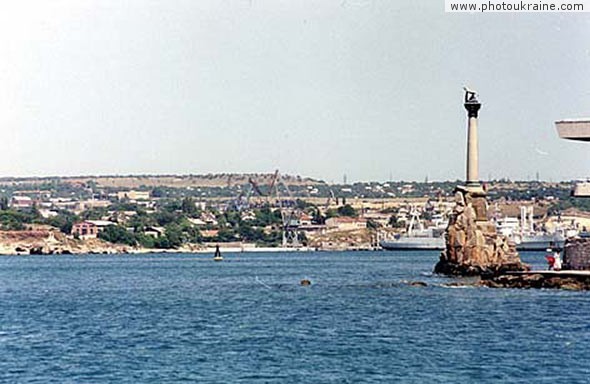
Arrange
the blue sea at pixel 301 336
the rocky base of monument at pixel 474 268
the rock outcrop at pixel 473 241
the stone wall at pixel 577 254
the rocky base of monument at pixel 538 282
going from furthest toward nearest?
the rock outcrop at pixel 473 241, the rocky base of monument at pixel 474 268, the stone wall at pixel 577 254, the rocky base of monument at pixel 538 282, the blue sea at pixel 301 336

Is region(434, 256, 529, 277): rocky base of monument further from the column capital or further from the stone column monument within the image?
the column capital

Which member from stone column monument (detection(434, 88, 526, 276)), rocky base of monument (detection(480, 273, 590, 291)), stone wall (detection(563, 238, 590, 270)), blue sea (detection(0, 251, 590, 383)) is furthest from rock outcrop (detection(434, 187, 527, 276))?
stone wall (detection(563, 238, 590, 270))

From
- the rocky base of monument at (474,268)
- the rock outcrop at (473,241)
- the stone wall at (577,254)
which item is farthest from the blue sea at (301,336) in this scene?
the rock outcrop at (473,241)

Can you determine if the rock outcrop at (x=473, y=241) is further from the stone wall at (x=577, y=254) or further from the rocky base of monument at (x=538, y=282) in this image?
the stone wall at (x=577, y=254)

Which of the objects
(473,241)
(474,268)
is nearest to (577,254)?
(474,268)

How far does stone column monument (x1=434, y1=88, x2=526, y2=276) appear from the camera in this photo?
4018 inches

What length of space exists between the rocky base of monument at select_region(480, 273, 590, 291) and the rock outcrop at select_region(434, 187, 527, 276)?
49.9 ft

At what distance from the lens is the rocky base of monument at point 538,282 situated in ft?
241

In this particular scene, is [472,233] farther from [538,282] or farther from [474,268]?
[538,282]

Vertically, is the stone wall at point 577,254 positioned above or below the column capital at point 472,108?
below

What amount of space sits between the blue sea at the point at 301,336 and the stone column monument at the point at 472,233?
14785 millimetres

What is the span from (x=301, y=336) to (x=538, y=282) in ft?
87.1

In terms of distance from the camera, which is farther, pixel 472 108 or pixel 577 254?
pixel 472 108

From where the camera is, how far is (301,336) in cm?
5409
